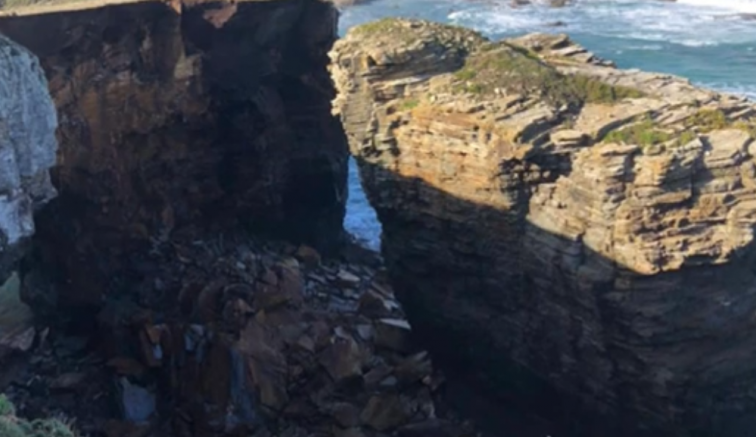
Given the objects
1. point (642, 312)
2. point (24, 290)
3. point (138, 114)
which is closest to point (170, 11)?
point (138, 114)

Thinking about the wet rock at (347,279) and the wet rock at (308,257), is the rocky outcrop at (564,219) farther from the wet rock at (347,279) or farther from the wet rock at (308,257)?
the wet rock at (308,257)

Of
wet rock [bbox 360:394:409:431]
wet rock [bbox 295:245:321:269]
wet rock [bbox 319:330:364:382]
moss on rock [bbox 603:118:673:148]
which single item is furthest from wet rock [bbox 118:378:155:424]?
moss on rock [bbox 603:118:673:148]

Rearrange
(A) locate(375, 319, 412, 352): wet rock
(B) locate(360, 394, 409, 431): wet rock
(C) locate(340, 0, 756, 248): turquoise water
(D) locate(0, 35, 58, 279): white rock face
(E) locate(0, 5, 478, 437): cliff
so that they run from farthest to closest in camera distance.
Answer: (C) locate(340, 0, 756, 248): turquoise water
(A) locate(375, 319, 412, 352): wet rock
(E) locate(0, 5, 478, 437): cliff
(B) locate(360, 394, 409, 431): wet rock
(D) locate(0, 35, 58, 279): white rock face

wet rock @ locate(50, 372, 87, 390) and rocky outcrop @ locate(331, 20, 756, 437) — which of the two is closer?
rocky outcrop @ locate(331, 20, 756, 437)

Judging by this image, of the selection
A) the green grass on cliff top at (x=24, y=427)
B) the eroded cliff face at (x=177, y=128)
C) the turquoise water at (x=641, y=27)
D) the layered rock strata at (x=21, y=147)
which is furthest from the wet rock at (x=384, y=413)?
the turquoise water at (x=641, y=27)

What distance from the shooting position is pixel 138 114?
963 inches

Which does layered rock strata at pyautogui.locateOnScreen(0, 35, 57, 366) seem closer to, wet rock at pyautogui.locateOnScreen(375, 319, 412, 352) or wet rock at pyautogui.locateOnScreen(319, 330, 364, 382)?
wet rock at pyautogui.locateOnScreen(319, 330, 364, 382)

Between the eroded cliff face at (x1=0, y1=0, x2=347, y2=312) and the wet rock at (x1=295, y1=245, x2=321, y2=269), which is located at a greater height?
the eroded cliff face at (x1=0, y1=0, x2=347, y2=312)

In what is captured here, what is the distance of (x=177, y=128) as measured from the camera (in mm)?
25656

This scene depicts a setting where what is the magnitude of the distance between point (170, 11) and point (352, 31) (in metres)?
4.78

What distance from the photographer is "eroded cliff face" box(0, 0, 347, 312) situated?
2317 cm

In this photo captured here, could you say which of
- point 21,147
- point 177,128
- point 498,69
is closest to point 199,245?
point 177,128

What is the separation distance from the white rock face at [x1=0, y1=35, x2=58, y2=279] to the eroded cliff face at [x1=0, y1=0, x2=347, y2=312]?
6740 mm

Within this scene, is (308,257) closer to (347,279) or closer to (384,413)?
(347,279)
